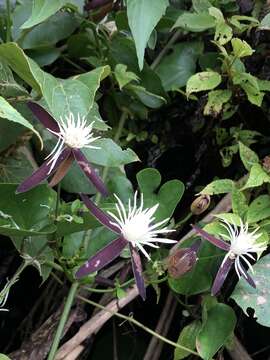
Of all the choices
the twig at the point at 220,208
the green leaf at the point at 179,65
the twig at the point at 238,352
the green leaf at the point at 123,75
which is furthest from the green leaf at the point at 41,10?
the twig at the point at 238,352

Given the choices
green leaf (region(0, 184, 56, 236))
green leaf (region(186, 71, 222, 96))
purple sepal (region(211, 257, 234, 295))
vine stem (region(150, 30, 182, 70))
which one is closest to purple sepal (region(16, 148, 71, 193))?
green leaf (region(0, 184, 56, 236))

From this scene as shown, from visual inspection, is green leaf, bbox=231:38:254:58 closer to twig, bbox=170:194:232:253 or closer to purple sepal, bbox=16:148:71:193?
twig, bbox=170:194:232:253

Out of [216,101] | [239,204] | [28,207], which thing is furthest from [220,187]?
[28,207]

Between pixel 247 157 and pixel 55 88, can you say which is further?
pixel 247 157

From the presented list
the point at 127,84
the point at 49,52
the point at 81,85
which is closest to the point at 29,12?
the point at 49,52

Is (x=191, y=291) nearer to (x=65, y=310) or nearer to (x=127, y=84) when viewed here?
Result: (x=65, y=310)

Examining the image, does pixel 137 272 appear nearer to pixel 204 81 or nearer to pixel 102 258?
pixel 102 258
